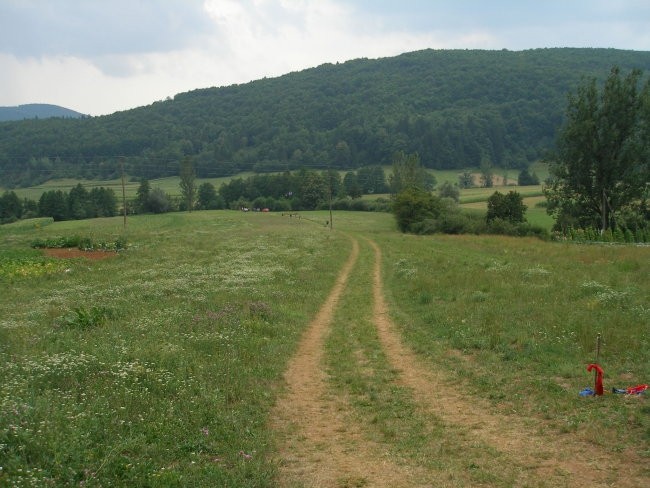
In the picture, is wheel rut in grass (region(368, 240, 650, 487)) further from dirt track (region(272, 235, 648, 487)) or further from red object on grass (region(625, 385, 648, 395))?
red object on grass (region(625, 385, 648, 395))

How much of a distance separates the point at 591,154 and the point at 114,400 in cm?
5821

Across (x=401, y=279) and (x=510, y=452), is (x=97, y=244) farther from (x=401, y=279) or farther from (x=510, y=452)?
(x=510, y=452)

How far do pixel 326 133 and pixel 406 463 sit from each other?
178577 mm

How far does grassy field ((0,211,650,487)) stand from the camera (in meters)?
7.75

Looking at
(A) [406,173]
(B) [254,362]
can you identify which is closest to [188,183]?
(A) [406,173]

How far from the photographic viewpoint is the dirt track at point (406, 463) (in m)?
7.44

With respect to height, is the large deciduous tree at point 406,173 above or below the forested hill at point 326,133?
below

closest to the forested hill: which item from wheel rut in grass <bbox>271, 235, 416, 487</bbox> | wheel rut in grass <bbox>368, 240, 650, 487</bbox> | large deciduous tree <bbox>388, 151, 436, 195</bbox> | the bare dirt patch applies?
large deciduous tree <bbox>388, 151, 436, 195</bbox>

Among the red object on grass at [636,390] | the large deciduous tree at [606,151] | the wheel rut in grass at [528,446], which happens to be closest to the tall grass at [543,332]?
the red object on grass at [636,390]

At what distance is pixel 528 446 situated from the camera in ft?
27.7

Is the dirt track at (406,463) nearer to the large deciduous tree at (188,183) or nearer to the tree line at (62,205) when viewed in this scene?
the tree line at (62,205)

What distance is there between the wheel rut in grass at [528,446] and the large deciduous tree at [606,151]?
52.4 meters

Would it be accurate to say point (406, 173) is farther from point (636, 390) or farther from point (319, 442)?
point (319, 442)

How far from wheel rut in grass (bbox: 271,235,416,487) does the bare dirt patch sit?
3021 cm
